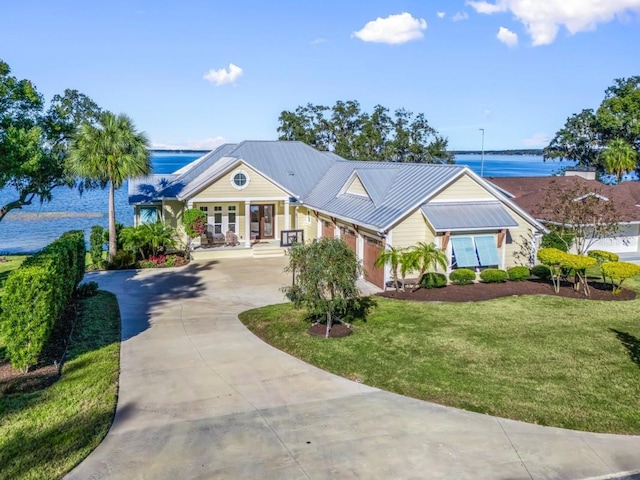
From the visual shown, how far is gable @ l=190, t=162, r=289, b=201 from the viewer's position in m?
28.4

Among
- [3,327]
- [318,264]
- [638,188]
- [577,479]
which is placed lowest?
[577,479]

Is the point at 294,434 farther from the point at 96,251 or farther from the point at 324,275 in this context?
the point at 96,251

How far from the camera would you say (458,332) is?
15.2m

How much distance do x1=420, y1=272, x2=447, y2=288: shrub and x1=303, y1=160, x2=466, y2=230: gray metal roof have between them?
2.50 metres

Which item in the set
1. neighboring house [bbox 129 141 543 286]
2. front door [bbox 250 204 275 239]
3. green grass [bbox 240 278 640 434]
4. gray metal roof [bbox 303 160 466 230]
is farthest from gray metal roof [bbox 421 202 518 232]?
front door [bbox 250 204 275 239]

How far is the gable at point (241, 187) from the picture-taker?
28375 mm

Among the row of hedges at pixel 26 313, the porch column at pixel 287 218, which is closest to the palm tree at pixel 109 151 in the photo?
the porch column at pixel 287 218

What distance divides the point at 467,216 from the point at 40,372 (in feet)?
52.1

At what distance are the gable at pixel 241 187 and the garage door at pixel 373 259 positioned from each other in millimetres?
8305

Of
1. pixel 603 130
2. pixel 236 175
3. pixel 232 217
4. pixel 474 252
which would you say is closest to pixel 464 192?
pixel 474 252

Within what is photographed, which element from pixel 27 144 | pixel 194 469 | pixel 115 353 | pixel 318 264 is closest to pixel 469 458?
pixel 194 469

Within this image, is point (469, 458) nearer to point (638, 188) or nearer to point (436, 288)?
point (436, 288)

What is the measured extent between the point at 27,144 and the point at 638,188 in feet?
108

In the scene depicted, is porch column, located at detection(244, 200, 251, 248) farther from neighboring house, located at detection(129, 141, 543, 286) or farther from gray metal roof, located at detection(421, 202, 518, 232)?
gray metal roof, located at detection(421, 202, 518, 232)
